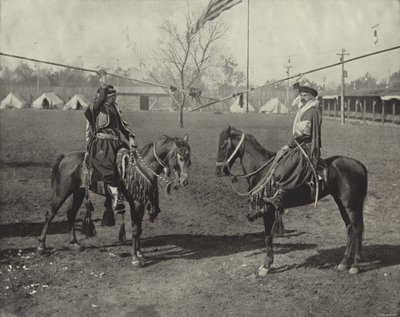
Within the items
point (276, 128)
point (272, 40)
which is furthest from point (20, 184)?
point (272, 40)

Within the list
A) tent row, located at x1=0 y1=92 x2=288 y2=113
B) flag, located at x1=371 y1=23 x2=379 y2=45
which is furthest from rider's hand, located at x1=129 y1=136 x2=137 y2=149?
tent row, located at x1=0 y1=92 x2=288 y2=113

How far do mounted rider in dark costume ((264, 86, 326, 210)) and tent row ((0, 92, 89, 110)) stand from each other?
711 inches

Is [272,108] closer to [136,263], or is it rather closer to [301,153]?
[301,153]

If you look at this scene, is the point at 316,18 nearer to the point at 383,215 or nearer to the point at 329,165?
the point at 329,165

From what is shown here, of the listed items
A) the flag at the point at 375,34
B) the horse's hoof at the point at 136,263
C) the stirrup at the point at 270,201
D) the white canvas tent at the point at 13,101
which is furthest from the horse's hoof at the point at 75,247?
the white canvas tent at the point at 13,101

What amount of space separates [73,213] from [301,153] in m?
3.77

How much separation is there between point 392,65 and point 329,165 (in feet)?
7.74

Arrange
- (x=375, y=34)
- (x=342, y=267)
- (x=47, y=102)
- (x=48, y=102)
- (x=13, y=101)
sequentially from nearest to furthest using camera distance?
(x=342, y=267) → (x=375, y=34) → (x=13, y=101) → (x=48, y=102) → (x=47, y=102)

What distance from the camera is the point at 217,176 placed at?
6.48 m

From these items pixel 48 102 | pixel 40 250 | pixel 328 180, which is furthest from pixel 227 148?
pixel 48 102

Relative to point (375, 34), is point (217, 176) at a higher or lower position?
lower

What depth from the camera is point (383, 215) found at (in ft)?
27.5

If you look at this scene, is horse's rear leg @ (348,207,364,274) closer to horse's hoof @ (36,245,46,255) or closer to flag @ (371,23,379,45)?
flag @ (371,23,379,45)

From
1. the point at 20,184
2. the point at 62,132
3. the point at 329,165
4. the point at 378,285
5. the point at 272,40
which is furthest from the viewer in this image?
the point at 62,132
